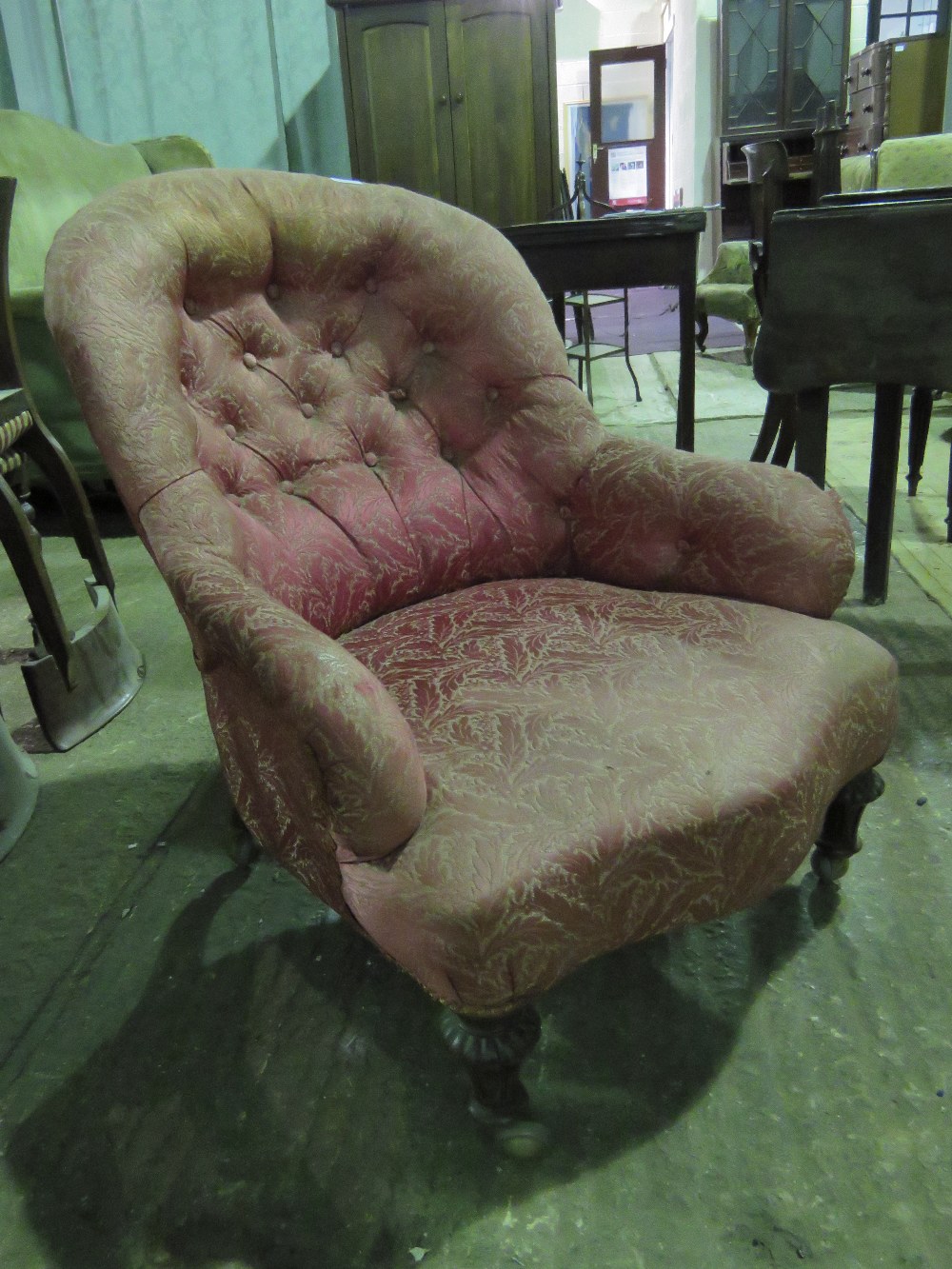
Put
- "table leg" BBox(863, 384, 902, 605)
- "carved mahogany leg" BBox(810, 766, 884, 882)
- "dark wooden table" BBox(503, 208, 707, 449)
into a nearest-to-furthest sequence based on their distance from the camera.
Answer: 1. "carved mahogany leg" BBox(810, 766, 884, 882)
2. "table leg" BBox(863, 384, 902, 605)
3. "dark wooden table" BBox(503, 208, 707, 449)

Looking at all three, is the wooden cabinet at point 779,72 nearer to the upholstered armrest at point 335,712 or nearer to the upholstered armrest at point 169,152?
the upholstered armrest at point 169,152

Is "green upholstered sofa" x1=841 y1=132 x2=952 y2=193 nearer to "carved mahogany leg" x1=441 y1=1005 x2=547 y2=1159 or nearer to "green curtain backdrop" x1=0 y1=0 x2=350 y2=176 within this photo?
"green curtain backdrop" x1=0 y1=0 x2=350 y2=176

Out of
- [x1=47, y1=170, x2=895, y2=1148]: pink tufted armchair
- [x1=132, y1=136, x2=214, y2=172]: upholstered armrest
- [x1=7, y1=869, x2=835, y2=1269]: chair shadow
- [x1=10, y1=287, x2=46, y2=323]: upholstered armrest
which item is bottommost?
[x1=7, y1=869, x2=835, y2=1269]: chair shadow

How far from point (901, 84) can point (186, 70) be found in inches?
197

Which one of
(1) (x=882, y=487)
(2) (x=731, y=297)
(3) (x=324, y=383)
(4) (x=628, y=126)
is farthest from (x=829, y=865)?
(4) (x=628, y=126)

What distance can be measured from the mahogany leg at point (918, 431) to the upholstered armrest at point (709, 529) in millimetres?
1713

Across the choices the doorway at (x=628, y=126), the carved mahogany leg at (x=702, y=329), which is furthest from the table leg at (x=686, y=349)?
the doorway at (x=628, y=126)

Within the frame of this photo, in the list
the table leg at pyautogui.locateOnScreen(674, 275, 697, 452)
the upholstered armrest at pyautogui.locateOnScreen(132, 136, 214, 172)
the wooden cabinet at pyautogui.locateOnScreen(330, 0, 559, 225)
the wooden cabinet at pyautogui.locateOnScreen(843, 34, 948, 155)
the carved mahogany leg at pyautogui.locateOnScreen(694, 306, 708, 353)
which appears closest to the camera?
the table leg at pyautogui.locateOnScreen(674, 275, 697, 452)

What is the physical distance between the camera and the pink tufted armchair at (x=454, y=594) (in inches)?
32.4

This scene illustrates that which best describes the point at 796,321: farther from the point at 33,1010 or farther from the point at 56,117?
the point at 56,117

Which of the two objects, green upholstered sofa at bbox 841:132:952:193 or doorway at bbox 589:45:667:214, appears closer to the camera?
green upholstered sofa at bbox 841:132:952:193

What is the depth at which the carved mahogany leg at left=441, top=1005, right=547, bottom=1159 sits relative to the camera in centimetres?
87

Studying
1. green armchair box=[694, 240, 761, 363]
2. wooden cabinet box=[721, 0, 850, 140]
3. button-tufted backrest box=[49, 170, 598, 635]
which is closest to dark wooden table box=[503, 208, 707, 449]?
button-tufted backrest box=[49, 170, 598, 635]

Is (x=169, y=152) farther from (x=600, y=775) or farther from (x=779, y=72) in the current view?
(x=779, y=72)
